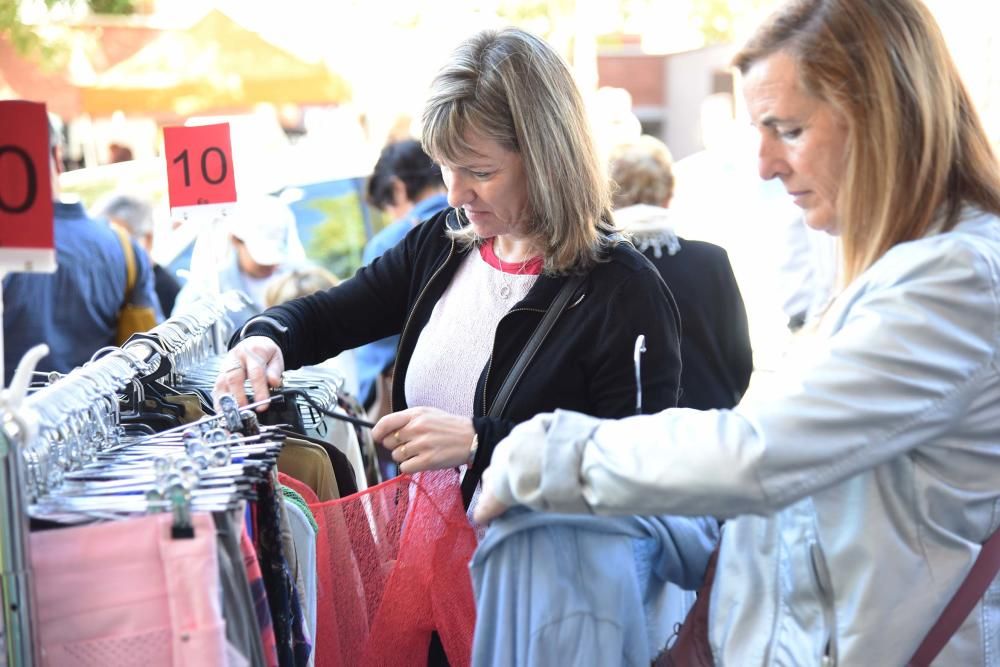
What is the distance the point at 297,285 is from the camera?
392cm

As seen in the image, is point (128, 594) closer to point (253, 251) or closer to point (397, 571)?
point (397, 571)

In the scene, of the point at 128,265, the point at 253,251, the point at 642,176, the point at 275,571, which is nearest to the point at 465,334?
the point at 275,571

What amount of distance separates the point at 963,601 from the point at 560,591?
556mm

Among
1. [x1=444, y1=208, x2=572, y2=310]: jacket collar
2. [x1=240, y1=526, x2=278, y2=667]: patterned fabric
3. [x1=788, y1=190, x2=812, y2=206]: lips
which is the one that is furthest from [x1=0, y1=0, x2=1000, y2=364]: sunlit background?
[x1=240, y1=526, x2=278, y2=667]: patterned fabric

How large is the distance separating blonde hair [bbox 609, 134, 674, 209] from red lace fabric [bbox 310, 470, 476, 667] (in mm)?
2074

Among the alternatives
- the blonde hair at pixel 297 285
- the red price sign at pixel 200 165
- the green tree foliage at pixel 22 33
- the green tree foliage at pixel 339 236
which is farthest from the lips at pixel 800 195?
the green tree foliage at pixel 22 33

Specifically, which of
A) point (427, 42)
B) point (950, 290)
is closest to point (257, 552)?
point (950, 290)

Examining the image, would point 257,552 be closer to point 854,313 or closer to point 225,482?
point 225,482

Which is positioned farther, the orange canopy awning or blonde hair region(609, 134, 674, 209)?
the orange canopy awning

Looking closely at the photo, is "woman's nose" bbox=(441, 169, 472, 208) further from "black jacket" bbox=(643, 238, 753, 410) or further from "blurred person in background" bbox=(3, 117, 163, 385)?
"blurred person in background" bbox=(3, 117, 163, 385)

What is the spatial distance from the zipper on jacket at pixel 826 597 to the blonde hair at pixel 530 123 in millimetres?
734

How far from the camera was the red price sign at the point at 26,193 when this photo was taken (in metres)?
1.45

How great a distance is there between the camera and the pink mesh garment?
1396 mm

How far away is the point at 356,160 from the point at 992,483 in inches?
254
